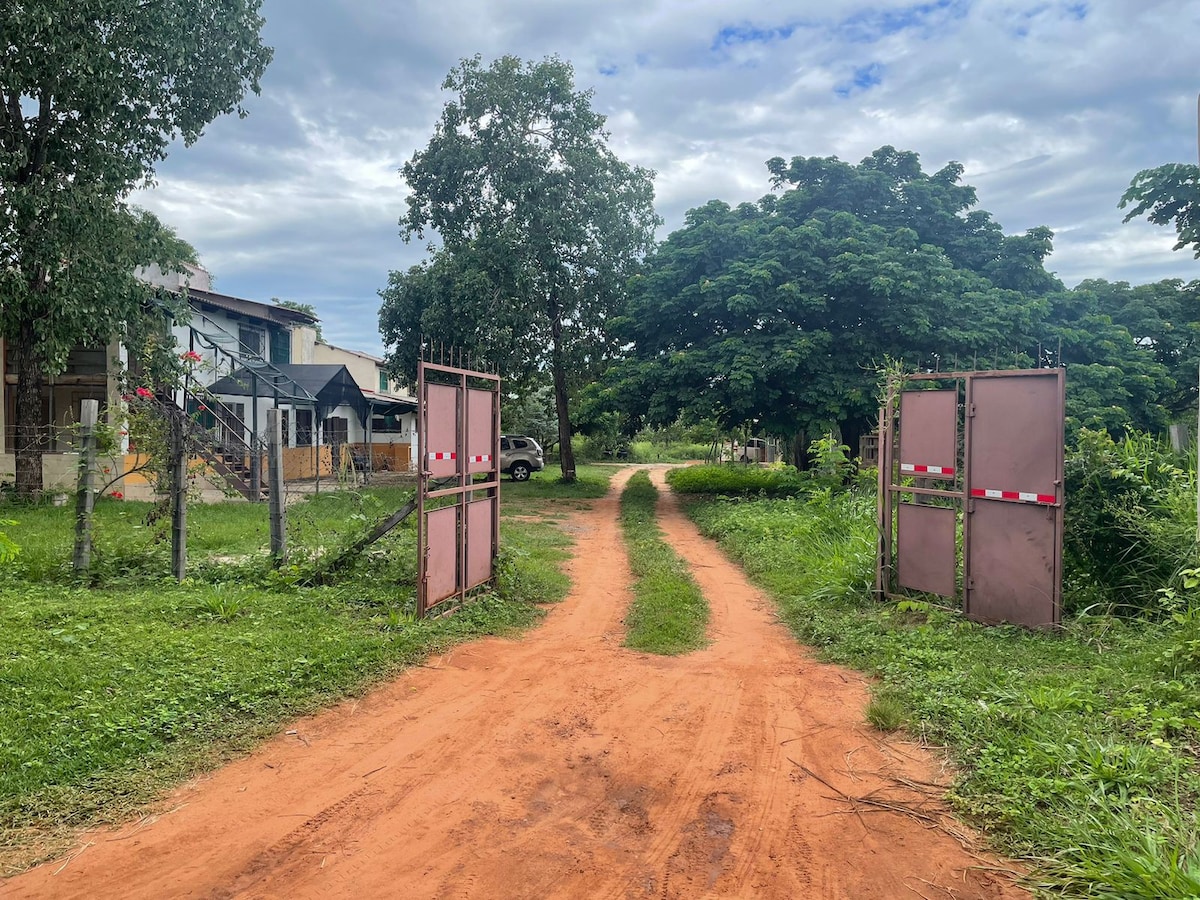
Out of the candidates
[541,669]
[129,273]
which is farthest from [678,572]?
[129,273]

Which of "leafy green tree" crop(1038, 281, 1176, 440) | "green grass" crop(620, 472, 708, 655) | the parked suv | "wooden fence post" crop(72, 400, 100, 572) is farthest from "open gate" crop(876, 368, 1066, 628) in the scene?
the parked suv

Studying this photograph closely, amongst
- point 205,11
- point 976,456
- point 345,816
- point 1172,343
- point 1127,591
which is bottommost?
point 345,816

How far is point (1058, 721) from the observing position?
13.5ft

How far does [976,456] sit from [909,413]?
3.20 feet

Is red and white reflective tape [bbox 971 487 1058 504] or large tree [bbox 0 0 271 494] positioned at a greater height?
large tree [bbox 0 0 271 494]

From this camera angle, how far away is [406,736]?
4.47 m

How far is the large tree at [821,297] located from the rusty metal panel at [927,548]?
9.51 meters

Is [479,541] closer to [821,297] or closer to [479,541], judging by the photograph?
[479,541]

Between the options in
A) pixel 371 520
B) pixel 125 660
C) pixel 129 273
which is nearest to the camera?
pixel 125 660

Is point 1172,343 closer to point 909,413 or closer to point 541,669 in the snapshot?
point 909,413

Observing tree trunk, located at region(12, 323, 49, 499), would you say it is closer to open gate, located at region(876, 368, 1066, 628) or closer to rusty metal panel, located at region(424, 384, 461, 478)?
rusty metal panel, located at region(424, 384, 461, 478)

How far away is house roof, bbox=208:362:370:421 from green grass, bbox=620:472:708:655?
11.7 metres

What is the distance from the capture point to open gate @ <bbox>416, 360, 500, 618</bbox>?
6613 mm

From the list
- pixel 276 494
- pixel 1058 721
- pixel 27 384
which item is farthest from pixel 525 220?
pixel 1058 721
